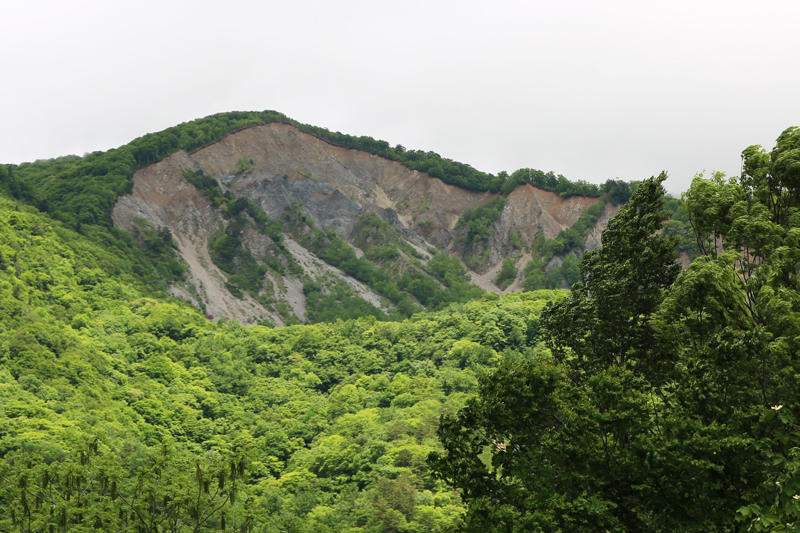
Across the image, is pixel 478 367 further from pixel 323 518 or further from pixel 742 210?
pixel 742 210

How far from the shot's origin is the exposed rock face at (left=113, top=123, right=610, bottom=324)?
114 meters

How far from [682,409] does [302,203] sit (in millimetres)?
120973

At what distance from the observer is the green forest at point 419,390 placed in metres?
14.5

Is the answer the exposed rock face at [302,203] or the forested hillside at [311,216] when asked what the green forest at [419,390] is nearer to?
the forested hillside at [311,216]

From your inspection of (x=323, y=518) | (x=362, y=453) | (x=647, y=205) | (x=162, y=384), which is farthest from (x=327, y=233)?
(x=647, y=205)

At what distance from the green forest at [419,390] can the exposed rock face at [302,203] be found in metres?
4.35

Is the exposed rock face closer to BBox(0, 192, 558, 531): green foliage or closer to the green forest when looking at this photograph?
the green forest

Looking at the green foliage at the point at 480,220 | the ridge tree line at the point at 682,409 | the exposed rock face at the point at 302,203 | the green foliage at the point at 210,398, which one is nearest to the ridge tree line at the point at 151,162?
the exposed rock face at the point at 302,203

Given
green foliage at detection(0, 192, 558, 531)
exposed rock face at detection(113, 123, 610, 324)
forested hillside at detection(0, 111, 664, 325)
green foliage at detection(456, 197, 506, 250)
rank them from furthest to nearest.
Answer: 1. green foliage at detection(456, 197, 506, 250)
2. exposed rock face at detection(113, 123, 610, 324)
3. forested hillside at detection(0, 111, 664, 325)
4. green foliage at detection(0, 192, 558, 531)

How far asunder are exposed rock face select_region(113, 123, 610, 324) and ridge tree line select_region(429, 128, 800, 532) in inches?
3604

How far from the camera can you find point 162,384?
69.9 metres

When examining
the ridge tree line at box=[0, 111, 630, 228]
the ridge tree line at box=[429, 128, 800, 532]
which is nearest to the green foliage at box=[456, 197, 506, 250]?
the ridge tree line at box=[0, 111, 630, 228]

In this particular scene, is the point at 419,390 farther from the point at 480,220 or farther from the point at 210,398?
the point at 480,220

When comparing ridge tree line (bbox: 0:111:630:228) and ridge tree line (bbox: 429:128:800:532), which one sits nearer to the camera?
ridge tree line (bbox: 429:128:800:532)
